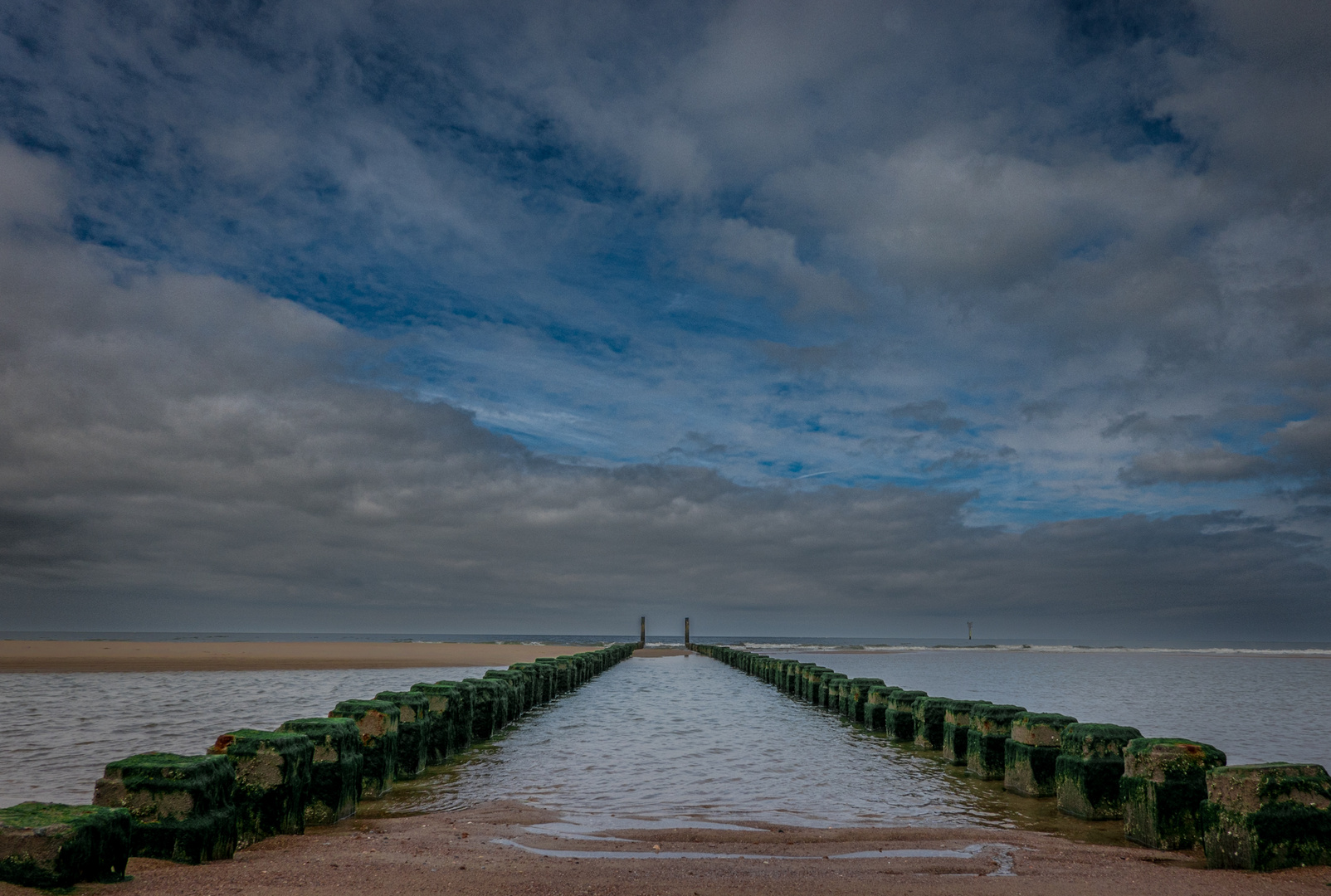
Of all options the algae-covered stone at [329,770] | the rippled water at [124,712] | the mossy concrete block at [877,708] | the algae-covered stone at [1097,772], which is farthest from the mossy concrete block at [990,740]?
the rippled water at [124,712]

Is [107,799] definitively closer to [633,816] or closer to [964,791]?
[633,816]

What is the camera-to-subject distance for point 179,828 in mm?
4793

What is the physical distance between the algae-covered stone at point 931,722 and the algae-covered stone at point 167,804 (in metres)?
9.77

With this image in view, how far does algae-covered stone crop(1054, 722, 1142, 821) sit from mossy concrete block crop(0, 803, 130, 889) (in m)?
7.42

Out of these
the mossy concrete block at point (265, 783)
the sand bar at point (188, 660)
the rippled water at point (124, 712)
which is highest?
the mossy concrete block at point (265, 783)

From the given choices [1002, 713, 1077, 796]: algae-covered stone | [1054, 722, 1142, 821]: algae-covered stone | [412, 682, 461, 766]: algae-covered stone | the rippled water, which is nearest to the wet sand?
[1054, 722, 1142, 821]: algae-covered stone

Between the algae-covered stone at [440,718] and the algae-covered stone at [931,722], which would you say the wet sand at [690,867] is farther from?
the algae-covered stone at [931,722]

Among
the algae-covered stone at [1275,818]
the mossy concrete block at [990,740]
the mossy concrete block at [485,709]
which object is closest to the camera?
the algae-covered stone at [1275,818]

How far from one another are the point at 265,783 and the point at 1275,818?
697 cm

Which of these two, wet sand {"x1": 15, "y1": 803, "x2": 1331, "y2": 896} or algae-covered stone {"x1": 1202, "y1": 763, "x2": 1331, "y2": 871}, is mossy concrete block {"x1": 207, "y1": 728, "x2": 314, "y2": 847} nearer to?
wet sand {"x1": 15, "y1": 803, "x2": 1331, "y2": 896}

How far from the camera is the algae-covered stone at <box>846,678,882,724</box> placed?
15.0 m

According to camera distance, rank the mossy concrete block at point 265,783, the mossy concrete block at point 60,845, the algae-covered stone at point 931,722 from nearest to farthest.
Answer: the mossy concrete block at point 60,845
the mossy concrete block at point 265,783
the algae-covered stone at point 931,722

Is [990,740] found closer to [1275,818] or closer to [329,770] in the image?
[1275,818]

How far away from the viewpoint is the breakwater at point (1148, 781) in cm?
525
